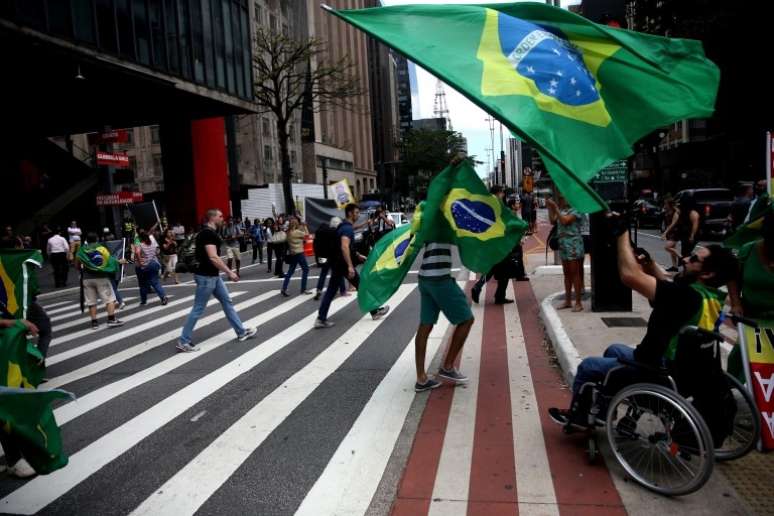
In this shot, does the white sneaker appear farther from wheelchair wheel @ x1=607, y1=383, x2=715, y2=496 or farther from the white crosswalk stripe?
wheelchair wheel @ x1=607, y1=383, x2=715, y2=496

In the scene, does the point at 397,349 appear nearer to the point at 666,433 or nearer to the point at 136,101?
the point at 666,433

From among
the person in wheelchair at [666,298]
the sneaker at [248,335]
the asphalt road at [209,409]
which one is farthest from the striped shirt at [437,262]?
the sneaker at [248,335]

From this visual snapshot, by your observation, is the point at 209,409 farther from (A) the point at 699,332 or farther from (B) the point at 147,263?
(B) the point at 147,263

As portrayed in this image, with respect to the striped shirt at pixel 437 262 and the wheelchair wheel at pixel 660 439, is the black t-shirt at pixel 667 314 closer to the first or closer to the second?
the wheelchair wheel at pixel 660 439

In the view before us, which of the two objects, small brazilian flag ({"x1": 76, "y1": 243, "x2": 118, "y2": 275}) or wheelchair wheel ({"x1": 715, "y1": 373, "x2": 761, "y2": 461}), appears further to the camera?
small brazilian flag ({"x1": 76, "y1": 243, "x2": 118, "y2": 275})

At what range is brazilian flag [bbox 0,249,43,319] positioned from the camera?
519 cm

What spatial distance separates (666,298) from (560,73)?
165cm

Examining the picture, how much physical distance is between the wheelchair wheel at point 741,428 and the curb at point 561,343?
4.53 ft

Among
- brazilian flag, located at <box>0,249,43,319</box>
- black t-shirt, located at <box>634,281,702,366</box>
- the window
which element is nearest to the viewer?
black t-shirt, located at <box>634,281,702,366</box>

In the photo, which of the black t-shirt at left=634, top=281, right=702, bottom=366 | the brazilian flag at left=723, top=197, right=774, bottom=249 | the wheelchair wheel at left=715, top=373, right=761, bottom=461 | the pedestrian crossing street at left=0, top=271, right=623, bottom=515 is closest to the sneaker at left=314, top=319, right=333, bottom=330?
the pedestrian crossing street at left=0, top=271, right=623, bottom=515

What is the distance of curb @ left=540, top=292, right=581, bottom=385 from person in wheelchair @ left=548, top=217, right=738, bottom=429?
1.49 meters

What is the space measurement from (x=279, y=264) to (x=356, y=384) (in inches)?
461

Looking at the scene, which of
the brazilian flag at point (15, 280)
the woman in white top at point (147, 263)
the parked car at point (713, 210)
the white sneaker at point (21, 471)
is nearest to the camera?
the white sneaker at point (21, 471)

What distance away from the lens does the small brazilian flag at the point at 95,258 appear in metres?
10.5
